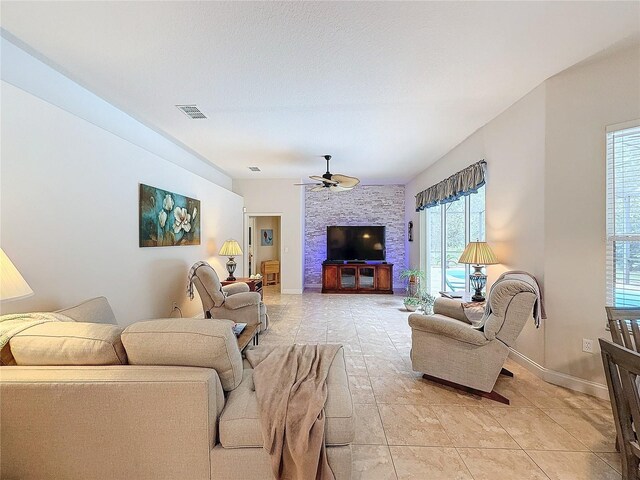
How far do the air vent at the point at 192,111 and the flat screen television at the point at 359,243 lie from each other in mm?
4707

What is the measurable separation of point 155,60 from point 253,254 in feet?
21.1

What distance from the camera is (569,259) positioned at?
2662 millimetres

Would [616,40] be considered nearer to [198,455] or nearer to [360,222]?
[198,455]

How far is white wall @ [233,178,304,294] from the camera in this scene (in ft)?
23.9

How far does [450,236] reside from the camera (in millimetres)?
5559

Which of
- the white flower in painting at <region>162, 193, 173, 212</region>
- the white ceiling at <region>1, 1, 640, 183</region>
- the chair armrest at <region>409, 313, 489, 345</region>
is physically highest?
the white ceiling at <region>1, 1, 640, 183</region>

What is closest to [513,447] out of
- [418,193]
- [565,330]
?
[565,330]

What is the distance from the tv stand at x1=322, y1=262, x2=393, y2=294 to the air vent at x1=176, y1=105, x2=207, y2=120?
4.76 meters

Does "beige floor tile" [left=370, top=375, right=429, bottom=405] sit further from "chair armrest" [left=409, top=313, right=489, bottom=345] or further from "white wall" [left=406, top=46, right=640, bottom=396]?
"white wall" [left=406, top=46, right=640, bottom=396]

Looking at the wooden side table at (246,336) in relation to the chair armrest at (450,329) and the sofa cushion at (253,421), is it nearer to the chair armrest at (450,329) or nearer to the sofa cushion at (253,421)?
the sofa cushion at (253,421)

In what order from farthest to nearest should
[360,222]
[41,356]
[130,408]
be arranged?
[360,222], [41,356], [130,408]

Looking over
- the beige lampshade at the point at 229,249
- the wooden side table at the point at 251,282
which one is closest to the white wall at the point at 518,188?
the wooden side table at the point at 251,282

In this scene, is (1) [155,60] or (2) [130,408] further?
(1) [155,60]

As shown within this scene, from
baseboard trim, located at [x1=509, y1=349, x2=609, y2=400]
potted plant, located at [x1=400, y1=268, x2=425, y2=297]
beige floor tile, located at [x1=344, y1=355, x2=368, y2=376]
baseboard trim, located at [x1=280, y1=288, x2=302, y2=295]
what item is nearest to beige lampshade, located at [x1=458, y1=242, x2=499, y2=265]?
baseboard trim, located at [x1=509, y1=349, x2=609, y2=400]
